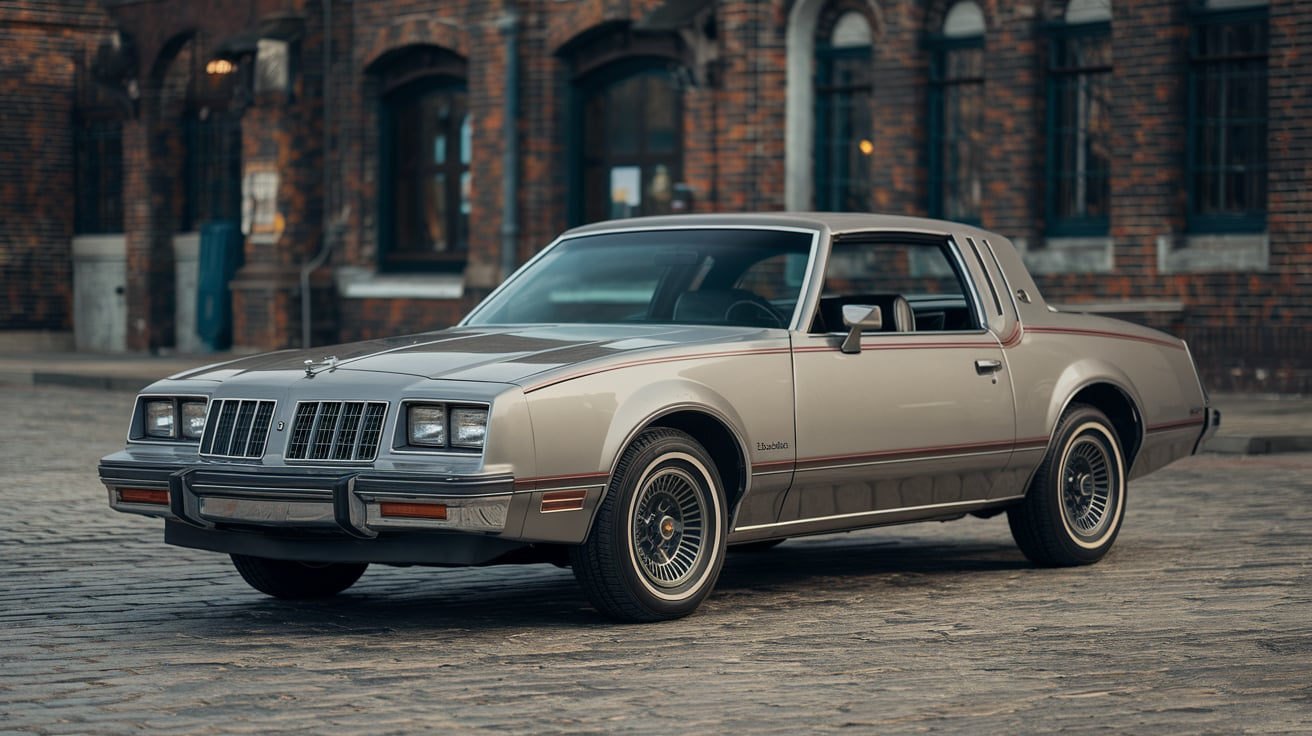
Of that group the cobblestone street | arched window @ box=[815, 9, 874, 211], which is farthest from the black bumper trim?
arched window @ box=[815, 9, 874, 211]

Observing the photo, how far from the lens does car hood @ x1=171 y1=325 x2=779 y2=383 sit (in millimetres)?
7137

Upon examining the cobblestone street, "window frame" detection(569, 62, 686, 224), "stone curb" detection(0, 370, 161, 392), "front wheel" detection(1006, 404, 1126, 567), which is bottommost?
"stone curb" detection(0, 370, 161, 392)

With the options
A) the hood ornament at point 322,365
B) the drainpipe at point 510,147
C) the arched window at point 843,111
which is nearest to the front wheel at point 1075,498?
the hood ornament at point 322,365

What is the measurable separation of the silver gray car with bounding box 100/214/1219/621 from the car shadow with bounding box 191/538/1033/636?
0.24 meters

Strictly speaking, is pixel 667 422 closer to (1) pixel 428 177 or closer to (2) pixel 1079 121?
(2) pixel 1079 121

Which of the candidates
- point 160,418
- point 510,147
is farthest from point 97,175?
point 160,418

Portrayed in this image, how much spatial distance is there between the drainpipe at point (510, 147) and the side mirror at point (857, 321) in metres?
18.3

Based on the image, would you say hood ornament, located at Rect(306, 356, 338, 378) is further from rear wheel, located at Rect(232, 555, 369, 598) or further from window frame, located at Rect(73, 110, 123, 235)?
window frame, located at Rect(73, 110, 123, 235)

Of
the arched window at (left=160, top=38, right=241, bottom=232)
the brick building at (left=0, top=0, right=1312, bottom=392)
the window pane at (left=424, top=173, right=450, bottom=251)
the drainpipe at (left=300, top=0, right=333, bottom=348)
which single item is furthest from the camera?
the arched window at (left=160, top=38, right=241, bottom=232)

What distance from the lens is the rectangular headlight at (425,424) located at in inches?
273

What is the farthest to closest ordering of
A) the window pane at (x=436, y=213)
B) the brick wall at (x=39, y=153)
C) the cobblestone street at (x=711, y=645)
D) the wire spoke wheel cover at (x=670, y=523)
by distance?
the brick wall at (x=39, y=153), the window pane at (x=436, y=213), the wire spoke wheel cover at (x=670, y=523), the cobblestone street at (x=711, y=645)

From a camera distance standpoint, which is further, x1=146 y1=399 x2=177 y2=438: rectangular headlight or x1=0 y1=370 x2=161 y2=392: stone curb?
x1=0 y1=370 x2=161 y2=392: stone curb

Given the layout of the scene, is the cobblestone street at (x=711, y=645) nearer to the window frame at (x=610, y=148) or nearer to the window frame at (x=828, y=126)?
the window frame at (x=828, y=126)

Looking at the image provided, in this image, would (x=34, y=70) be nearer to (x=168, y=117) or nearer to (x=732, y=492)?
(x=168, y=117)
